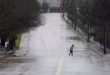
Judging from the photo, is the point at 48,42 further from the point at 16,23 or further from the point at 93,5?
Answer: the point at 16,23

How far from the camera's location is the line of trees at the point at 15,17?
2287 inches

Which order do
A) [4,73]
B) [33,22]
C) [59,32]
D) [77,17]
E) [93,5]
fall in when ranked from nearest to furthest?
[4,73], [33,22], [93,5], [59,32], [77,17]

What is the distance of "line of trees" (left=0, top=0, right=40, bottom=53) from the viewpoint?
191 ft

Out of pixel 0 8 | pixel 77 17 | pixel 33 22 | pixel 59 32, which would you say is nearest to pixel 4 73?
pixel 0 8

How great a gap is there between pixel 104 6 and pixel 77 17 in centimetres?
4181

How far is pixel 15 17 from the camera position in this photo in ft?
200

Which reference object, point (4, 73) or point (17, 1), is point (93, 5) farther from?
point (4, 73)

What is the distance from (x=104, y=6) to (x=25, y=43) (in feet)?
62.8

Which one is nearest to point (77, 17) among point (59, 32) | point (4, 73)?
point (59, 32)

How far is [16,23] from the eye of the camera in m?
62.0

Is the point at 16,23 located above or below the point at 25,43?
above

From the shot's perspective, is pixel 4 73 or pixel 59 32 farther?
pixel 59 32

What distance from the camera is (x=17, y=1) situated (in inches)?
2495

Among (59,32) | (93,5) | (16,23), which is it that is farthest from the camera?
(59,32)
